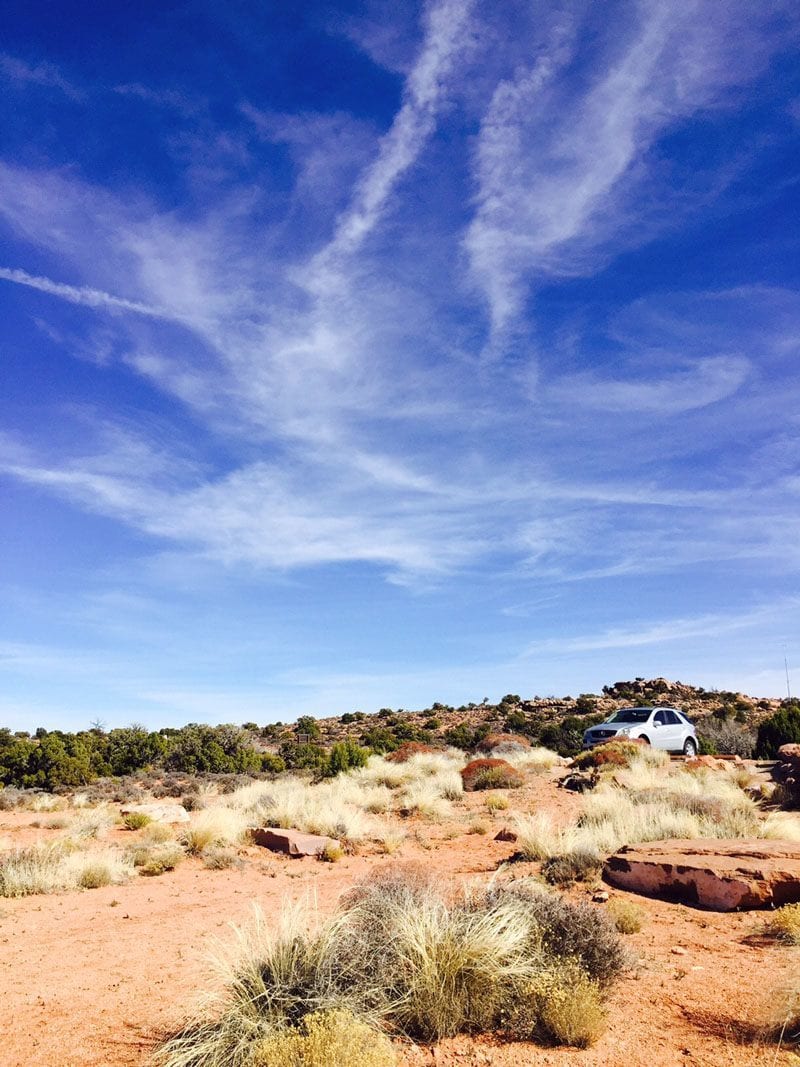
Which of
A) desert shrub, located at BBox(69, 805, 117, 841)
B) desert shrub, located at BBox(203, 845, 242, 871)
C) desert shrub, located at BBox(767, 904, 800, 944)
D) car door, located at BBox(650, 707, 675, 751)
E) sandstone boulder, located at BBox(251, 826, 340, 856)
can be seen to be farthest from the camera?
car door, located at BBox(650, 707, 675, 751)

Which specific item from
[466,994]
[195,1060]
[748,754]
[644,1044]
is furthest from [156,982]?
[748,754]

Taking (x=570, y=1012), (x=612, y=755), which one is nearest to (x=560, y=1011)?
(x=570, y=1012)

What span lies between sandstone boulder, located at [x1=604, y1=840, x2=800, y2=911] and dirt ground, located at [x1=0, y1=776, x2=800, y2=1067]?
9.4 inches

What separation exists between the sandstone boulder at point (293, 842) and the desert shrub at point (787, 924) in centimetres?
838

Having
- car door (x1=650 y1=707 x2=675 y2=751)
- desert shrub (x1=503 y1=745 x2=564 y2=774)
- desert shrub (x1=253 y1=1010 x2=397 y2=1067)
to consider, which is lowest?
desert shrub (x1=253 y1=1010 x2=397 y2=1067)

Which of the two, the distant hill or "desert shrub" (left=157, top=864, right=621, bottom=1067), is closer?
"desert shrub" (left=157, top=864, right=621, bottom=1067)

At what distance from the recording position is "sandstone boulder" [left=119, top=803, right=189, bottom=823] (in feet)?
57.6

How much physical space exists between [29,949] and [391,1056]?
585 centimetres

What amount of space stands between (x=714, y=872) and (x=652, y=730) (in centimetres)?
1575

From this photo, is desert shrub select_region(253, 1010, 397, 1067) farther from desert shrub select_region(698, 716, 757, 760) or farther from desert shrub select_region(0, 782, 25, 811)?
desert shrub select_region(698, 716, 757, 760)

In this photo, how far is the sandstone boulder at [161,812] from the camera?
57.6ft

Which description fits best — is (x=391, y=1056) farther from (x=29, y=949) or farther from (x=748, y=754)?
(x=748, y=754)

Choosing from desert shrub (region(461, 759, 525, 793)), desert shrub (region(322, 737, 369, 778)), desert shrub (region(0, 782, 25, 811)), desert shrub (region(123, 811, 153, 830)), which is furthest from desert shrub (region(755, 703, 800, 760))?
desert shrub (region(0, 782, 25, 811))

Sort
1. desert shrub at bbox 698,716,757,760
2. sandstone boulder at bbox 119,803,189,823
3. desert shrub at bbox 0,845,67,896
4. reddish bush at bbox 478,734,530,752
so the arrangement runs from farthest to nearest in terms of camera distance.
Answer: reddish bush at bbox 478,734,530,752, desert shrub at bbox 698,716,757,760, sandstone boulder at bbox 119,803,189,823, desert shrub at bbox 0,845,67,896
